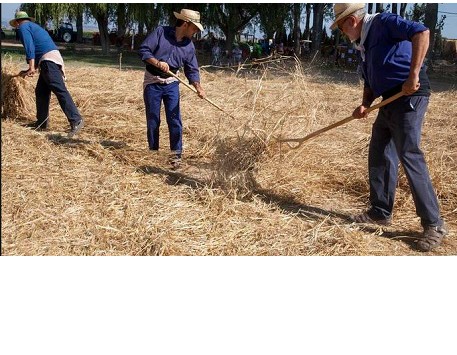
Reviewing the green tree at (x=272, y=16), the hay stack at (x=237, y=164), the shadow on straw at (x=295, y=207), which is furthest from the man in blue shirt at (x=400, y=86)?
the green tree at (x=272, y=16)

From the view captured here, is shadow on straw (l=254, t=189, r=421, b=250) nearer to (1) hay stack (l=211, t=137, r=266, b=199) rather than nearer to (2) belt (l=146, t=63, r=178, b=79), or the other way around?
(1) hay stack (l=211, t=137, r=266, b=199)

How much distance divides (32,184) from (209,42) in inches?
930

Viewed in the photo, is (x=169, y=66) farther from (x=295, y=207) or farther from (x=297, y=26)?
(x=297, y=26)

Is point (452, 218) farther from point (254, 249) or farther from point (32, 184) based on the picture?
point (32, 184)

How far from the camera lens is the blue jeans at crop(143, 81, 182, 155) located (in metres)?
4.76

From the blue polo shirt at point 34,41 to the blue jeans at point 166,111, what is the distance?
1769 millimetres

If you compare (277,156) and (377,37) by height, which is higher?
(377,37)

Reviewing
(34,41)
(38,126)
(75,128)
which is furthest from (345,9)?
(38,126)

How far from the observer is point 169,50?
15.3ft

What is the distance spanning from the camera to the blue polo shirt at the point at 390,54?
3.23 meters

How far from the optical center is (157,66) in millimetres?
4504

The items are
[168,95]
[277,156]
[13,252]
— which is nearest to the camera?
[13,252]

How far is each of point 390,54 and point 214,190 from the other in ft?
5.44

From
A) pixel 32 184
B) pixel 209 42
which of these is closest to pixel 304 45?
pixel 209 42
